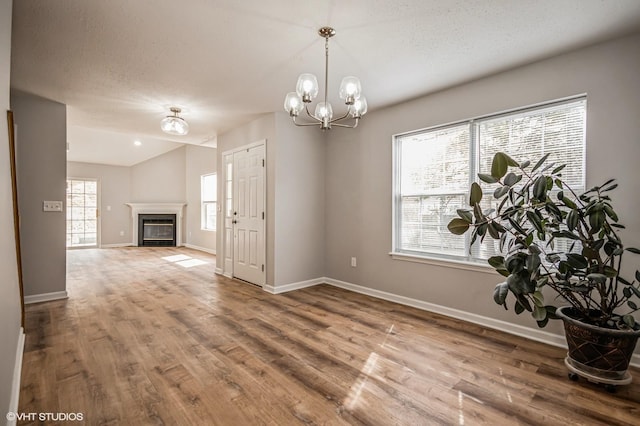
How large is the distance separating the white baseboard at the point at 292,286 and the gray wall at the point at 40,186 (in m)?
2.62

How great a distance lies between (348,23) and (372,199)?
228 cm

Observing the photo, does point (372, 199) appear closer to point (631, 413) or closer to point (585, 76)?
point (585, 76)

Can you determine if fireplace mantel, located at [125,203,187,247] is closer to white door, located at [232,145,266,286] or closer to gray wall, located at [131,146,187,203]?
gray wall, located at [131,146,187,203]

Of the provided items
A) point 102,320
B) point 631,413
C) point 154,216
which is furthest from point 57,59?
point 154,216

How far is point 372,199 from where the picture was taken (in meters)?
4.09

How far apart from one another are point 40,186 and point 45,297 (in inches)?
54.2

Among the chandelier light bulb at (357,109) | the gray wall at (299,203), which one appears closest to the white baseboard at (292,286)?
the gray wall at (299,203)

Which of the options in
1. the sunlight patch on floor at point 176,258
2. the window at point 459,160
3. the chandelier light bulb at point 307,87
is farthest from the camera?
the sunlight patch on floor at point 176,258

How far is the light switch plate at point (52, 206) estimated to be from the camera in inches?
152

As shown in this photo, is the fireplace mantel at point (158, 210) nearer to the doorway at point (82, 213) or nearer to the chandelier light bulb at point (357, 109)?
the doorway at point (82, 213)

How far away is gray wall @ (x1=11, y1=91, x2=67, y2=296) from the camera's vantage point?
3703mm

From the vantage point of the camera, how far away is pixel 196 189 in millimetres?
8867

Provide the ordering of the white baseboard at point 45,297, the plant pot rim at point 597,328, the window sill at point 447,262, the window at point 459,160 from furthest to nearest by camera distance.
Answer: the white baseboard at point 45,297 < the window sill at point 447,262 < the window at point 459,160 < the plant pot rim at point 597,328

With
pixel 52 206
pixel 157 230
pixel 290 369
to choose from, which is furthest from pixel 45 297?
pixel 157 230
